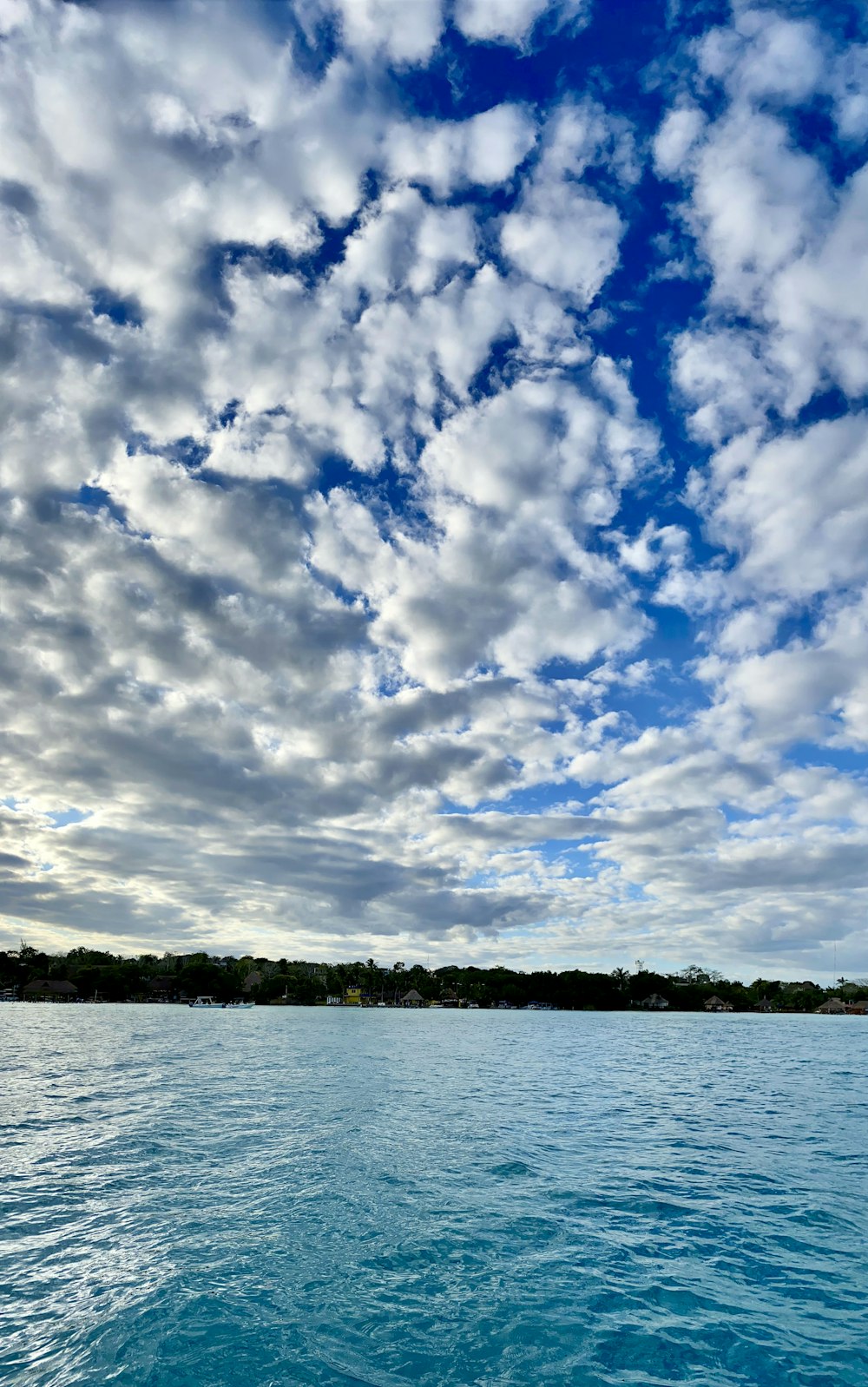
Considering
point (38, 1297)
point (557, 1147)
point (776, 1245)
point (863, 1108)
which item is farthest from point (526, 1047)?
point (38, 1297)

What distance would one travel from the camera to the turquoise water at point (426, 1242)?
12.8 metres

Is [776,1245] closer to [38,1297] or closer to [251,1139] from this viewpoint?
[38,1297]

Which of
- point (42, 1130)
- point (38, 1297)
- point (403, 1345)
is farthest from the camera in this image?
point (42, 1130)

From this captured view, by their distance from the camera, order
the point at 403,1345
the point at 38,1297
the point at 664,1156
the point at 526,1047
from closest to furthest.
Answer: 1. the point at 403,1345
2. the point at 38,1297
3. the point at 664,1156
4. the point at 526,1047

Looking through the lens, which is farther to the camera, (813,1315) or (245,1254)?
(245,1254)

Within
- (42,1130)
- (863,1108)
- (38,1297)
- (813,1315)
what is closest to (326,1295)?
(38,1297)

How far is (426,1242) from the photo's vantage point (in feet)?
59.6

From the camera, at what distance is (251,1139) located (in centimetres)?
3042

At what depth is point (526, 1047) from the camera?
94250mm

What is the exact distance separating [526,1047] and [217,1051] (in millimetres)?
38465

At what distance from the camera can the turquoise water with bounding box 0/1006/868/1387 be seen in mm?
12820

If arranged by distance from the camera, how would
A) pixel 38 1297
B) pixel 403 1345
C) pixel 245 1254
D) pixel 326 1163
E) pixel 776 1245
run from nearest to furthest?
pixel 403 1345, pixel 38 1297, pixel 245 1254, pixel 776 1245, pixel 326 1163

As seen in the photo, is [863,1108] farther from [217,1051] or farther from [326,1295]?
[217,1051]

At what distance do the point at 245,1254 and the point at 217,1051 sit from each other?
66.8 metres
